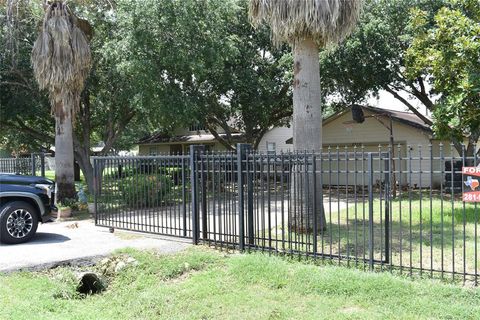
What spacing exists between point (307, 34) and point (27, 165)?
38.3 feet

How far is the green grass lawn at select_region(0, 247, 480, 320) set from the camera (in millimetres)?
5344

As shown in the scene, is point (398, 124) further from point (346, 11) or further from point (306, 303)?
point (306, 303)

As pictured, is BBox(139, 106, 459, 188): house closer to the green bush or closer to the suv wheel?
the green bush

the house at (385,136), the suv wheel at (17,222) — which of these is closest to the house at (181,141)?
the house at (385,136)

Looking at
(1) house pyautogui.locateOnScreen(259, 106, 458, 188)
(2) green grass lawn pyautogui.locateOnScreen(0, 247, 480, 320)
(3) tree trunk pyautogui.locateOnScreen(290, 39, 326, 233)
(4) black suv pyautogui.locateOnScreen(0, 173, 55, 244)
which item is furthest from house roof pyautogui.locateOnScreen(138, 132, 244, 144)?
(2) green grass lawn pyautogui.locateOnScreen(0, 247, 480, 320)

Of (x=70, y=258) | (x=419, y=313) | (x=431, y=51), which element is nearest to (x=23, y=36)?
(x=70, y=258)

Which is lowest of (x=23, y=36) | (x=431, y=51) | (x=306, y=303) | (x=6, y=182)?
(x=306, y=303)

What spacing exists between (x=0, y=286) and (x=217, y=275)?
9.63ft

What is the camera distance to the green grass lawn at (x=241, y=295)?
534 cm

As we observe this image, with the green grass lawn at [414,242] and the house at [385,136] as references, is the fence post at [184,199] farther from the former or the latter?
the house at [385,136]

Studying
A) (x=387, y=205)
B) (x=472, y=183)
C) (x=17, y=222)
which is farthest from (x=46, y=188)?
(x=472, y=183)

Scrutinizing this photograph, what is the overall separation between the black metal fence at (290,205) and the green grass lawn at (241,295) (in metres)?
0.64

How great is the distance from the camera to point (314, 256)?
24.3 feet

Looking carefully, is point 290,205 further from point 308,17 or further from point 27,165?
point 27,165
